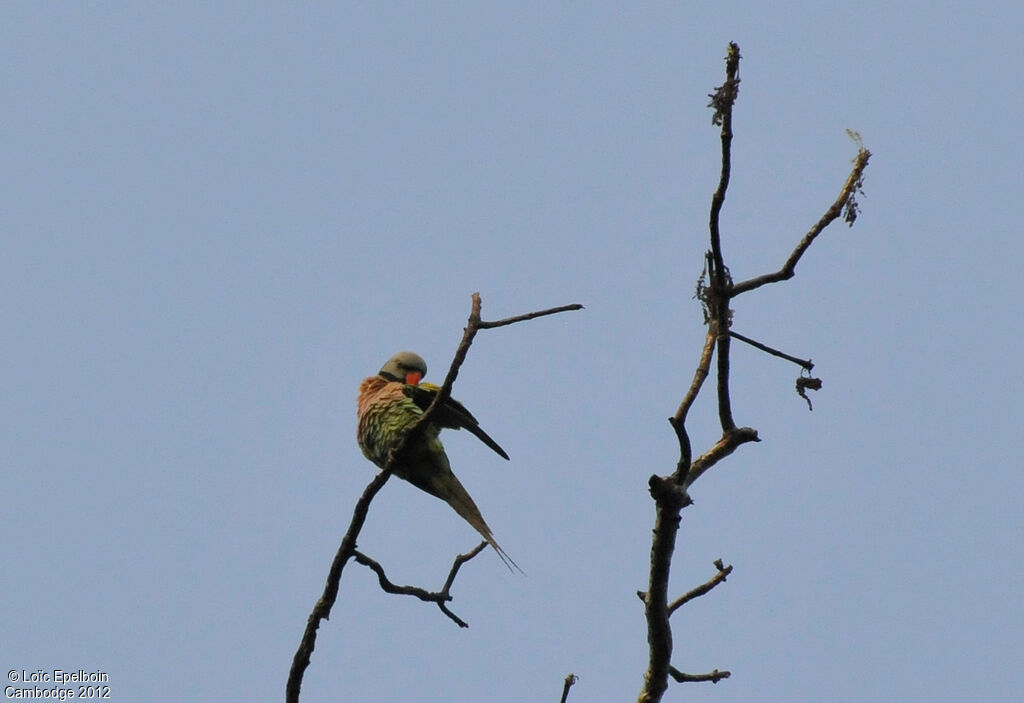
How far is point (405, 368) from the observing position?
8.09m

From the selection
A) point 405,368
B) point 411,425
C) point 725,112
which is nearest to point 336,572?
point 411,425

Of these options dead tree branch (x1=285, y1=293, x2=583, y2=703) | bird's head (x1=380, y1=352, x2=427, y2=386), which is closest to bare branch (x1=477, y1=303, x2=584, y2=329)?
dead tree branch (x1=285, y1=293, x2=583, y2=703)

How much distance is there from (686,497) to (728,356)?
0.56 m

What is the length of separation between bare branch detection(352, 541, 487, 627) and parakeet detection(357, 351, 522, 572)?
2.51ft

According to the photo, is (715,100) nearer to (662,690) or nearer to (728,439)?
(728,439)

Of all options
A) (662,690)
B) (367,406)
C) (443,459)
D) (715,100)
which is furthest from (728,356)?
(367,406)

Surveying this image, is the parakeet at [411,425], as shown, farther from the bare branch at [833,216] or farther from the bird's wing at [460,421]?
the bare branch at [833,216]

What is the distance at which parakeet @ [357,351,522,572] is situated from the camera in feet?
21.6

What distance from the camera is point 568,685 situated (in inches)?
178

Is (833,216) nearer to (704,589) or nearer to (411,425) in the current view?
(704,589)

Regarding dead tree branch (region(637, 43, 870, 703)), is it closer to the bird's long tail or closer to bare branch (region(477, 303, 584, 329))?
bare branch (region(477, 303, 584, 329))

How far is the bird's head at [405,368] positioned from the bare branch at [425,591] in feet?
8.95

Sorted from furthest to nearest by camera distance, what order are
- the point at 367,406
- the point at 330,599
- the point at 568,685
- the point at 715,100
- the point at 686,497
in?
the point at 367,406 → the point at 330,599 → the point at 568,685 → the point at 686,497 → the point at 715,100

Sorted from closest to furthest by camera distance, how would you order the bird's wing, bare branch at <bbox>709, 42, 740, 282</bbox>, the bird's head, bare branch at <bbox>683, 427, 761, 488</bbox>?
bare branch at <bbox>709, 42, 740, 282</bbox> → bare branch at <bbox>683, 427, 761, 488</bbox> → the bird's wing → the bird's head
